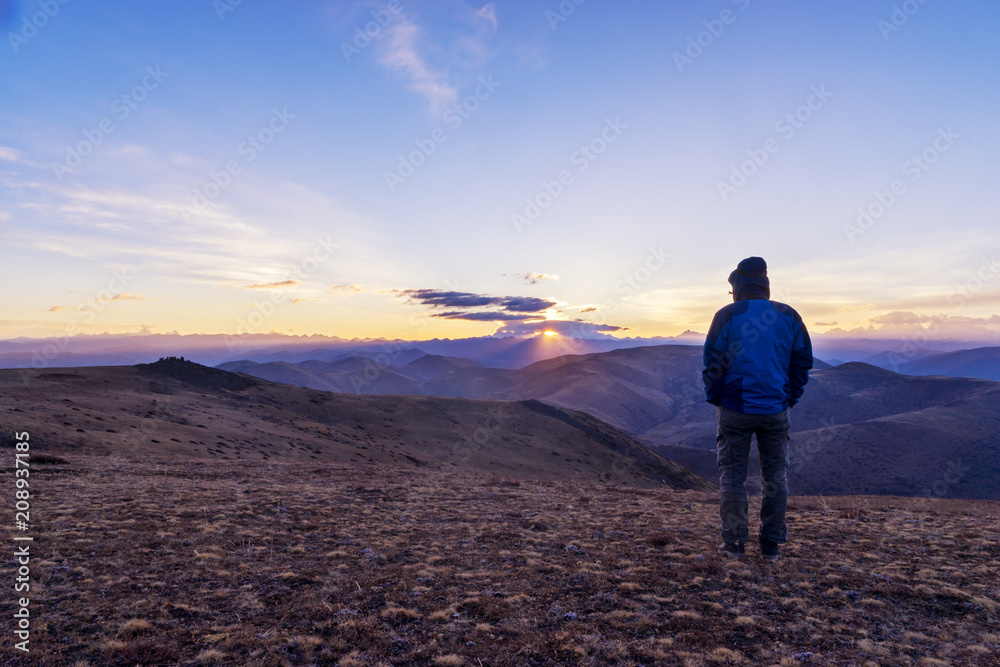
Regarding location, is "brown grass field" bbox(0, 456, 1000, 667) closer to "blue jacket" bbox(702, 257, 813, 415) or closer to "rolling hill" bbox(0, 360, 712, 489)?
"blue jacket" bbox(702, 257, 813, 415)

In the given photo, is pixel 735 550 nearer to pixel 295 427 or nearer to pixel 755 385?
pixel 755 385

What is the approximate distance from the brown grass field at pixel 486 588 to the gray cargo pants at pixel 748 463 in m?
0.52

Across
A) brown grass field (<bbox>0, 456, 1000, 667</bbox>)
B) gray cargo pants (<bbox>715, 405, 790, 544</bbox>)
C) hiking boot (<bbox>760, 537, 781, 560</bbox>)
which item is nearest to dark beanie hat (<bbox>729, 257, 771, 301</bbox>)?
gray cargo pants (<bbox>715, 405, 790, 544</bbox>)

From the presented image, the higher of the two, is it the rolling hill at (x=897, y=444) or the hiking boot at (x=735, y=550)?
the hiking boot at (x=735, y=550)

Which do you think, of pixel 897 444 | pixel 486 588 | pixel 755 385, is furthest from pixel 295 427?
pixel 897 444

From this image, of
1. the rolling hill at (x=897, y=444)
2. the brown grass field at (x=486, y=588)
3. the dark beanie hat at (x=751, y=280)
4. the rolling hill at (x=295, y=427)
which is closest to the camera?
the brown grass field at (x=486, y=588)

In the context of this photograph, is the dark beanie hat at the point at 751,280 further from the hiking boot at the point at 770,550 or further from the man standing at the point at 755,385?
the hiking boot at the point at 770,550

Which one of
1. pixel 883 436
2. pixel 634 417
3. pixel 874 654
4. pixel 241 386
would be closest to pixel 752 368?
pixel 874 654

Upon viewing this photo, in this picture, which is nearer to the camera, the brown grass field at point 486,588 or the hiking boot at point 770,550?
the brown grass field at point 486,588

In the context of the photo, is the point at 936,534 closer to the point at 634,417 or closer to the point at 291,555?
the point at 291,555

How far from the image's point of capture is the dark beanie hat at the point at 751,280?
770cm

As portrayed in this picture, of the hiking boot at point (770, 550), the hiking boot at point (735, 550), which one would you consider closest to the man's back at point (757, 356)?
the hiking boot at point (770, 550)

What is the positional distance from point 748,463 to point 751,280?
115 inches

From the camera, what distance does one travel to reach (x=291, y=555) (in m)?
8.01
